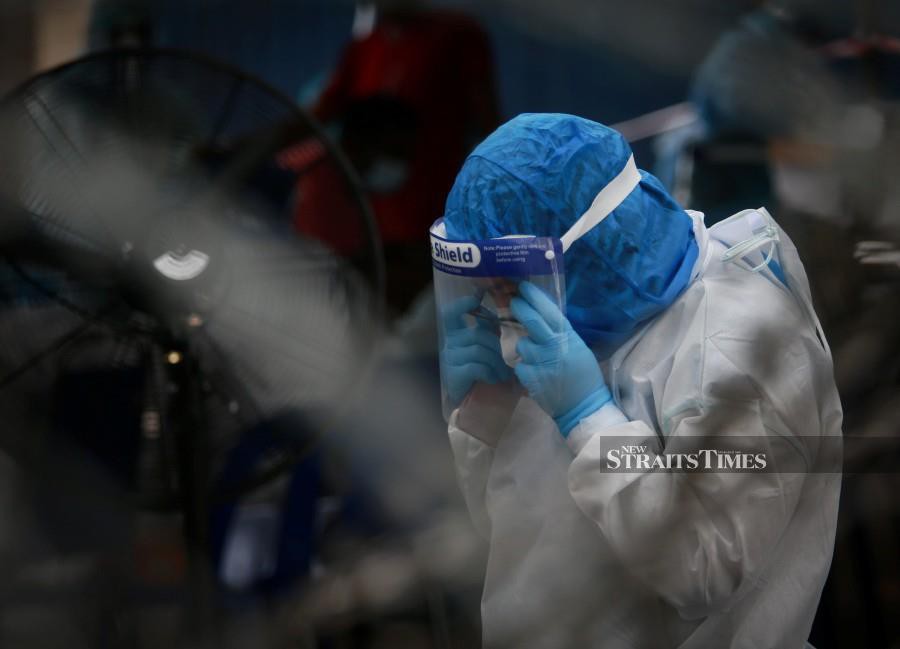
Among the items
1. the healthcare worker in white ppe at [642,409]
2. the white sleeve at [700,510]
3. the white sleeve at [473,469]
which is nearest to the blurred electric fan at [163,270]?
the white sleeve at [473,469]

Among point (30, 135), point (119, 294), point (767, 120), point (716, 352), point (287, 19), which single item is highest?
point (287, 19)

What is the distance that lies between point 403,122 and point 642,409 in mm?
827

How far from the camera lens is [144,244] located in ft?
5.49

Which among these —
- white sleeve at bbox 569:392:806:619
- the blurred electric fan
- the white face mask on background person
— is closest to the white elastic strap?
white sleeve at bbox 569:392:806:619

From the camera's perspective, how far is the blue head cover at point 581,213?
4.80 ft

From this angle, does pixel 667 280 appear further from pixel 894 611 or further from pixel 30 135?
pixel 30 135

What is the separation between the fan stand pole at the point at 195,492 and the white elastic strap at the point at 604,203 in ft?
2.00

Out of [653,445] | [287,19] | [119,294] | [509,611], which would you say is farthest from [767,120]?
[119,294]

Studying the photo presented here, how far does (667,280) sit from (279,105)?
744 millimetres

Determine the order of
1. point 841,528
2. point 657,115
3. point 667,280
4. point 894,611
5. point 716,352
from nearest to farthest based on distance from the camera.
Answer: point 716,352, point 667,280, point 894,611, point 841,528, point 657,115

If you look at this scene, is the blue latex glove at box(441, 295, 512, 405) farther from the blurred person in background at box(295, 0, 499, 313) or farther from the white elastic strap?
the blurred person in background at box(295, 0, 499, 313)

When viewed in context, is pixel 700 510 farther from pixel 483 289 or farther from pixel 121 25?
pixel 121 25

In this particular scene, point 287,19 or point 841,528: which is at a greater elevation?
point 287,19

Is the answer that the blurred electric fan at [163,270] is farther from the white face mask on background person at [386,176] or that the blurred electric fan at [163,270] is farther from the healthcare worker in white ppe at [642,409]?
the healthcare worker in white ppe at [642,409]
